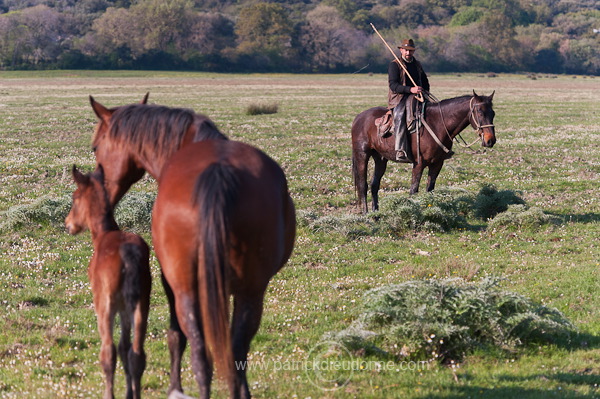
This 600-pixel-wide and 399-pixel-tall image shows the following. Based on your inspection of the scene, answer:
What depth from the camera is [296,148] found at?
81.8 ft

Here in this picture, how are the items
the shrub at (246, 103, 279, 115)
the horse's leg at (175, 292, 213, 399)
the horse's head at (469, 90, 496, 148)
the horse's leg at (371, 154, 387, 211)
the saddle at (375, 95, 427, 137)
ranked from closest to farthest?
the horse's leg at (175, 292, 213, 399) < the horse's head at (469, 90, 496, 148) < the saddle at (375, 95, 427, 137) < the horse's leg at (371, 154, 387, 211) < the shrub at (246, 103, 279, 115)

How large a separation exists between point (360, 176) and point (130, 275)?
11.2 m

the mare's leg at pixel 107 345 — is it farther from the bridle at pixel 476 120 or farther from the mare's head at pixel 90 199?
the bridle at pixel 476 120

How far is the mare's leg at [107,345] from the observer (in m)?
5.58

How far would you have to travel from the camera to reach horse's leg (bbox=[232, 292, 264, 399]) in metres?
5.13

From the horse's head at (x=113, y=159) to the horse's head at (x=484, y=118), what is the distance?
10179mm

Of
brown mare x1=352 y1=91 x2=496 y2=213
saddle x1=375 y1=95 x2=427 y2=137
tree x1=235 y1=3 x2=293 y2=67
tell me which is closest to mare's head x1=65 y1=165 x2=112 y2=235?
brown mare x1=352 y1=91 x2=496 y2=213

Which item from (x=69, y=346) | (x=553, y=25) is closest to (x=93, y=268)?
(x=69, y=346)

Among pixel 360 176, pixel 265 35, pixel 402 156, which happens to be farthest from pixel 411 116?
pixel 265 35

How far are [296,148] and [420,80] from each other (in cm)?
939

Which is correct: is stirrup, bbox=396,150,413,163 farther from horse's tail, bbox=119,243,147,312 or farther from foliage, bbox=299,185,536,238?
horse's tail, bbox=119,243,147,312

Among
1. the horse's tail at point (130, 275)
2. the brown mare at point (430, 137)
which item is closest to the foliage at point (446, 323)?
the horse's tail at point (130, 275)

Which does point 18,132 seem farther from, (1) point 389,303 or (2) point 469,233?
(1) point 389,303

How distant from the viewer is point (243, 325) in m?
5.20
